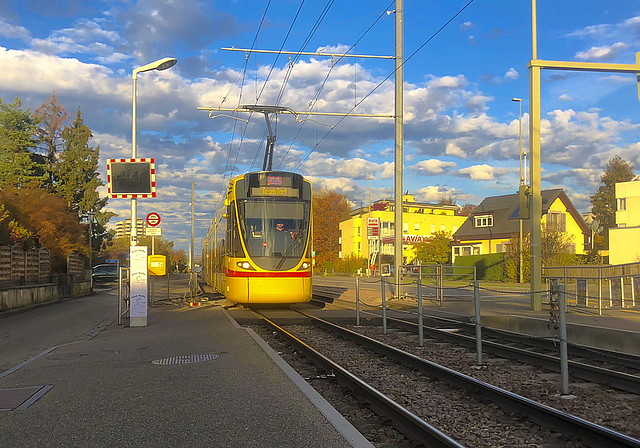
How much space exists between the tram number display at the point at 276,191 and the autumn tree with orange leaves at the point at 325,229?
2845 inches

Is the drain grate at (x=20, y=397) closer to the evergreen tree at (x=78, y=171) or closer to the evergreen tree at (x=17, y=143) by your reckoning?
the evergreen tree at (x=17, y=143)

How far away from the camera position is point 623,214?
144ft

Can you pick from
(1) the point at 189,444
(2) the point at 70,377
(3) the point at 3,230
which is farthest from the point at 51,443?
(3) the point at 3,230

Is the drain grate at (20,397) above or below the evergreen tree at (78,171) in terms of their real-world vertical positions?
below

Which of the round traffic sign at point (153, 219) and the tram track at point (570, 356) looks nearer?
the tram track at point (570, 356)

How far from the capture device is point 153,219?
2377 centimetres

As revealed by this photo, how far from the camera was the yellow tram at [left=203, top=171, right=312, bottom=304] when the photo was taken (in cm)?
1664

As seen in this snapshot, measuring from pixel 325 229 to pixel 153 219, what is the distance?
68708mm

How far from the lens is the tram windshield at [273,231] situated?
16.7 metres

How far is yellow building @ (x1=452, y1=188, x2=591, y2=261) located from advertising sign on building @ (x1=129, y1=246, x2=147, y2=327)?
4609 cm

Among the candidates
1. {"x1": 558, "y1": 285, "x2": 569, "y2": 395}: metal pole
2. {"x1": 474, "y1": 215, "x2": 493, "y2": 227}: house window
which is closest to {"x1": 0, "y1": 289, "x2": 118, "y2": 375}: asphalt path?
{"x1": 558, "y1": 285, "x2": 569, "y2": 395}: metal pole

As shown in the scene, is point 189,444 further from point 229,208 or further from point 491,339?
point 229,208

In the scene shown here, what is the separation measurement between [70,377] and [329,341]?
5.56m

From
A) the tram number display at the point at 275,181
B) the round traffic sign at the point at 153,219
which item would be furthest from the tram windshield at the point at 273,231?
the round traffic sign at the point at 153,219
